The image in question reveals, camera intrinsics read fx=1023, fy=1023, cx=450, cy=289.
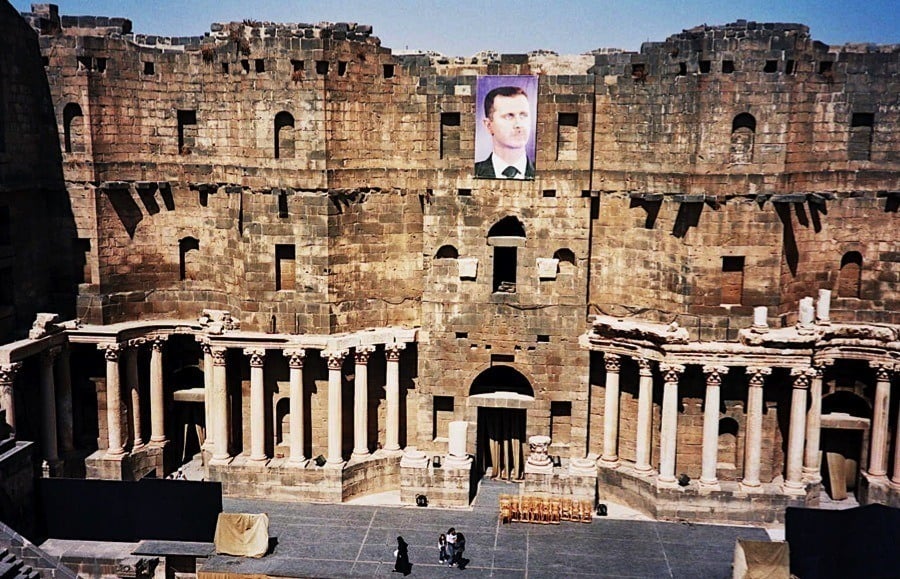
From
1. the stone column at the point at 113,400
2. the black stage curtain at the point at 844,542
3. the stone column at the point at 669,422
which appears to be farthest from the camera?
the stone column at the point at 113,400

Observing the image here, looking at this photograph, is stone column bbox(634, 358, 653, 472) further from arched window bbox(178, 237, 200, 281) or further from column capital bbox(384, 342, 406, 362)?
arched window bbox(178, 237, 200, 281)

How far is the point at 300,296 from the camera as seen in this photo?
3991cm

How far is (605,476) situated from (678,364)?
592 centimetres

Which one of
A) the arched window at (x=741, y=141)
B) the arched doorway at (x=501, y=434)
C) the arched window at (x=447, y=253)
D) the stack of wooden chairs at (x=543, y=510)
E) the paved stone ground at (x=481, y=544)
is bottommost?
the paved stone ground at (x=481, y=544)

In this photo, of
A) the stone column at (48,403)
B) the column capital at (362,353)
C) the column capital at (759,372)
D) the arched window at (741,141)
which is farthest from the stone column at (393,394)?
the arched window at (741,141)

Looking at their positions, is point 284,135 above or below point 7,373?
above

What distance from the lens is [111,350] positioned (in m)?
41.0

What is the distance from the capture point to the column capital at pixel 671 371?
3838 centimetres

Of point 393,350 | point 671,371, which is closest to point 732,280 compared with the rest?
point 671,371

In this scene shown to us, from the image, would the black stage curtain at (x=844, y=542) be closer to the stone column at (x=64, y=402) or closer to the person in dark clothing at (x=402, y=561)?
the person in dark clothing at (x=402, y=561)

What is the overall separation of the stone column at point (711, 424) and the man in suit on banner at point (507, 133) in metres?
10.4

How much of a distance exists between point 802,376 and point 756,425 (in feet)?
8.19

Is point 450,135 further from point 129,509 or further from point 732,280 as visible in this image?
point 129,509

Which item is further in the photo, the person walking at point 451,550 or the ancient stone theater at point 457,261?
the ancient stone theater at point 457,261
